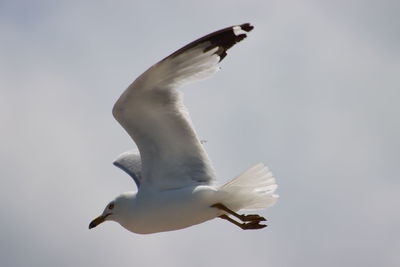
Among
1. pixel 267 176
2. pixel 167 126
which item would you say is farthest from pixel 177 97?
pixel 267 176

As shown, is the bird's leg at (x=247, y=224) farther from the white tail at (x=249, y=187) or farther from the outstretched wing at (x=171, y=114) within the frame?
the outstretched wing at (x=171, y=114)

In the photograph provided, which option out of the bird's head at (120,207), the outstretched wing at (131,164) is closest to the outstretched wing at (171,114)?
the bird's head at (120,207)

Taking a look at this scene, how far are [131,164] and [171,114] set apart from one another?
4.42 ft

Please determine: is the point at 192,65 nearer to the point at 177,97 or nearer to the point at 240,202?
the point at 177,97

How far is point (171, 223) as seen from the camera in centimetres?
1627

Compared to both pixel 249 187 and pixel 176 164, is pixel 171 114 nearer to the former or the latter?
pixel 176 164

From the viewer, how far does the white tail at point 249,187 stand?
53.6ft

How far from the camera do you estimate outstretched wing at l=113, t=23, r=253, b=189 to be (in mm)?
16109

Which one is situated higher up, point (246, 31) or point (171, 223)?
point (246, 31)

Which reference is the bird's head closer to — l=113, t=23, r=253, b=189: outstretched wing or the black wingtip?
l=113, t=23, r=253, b=189: outstretched wing

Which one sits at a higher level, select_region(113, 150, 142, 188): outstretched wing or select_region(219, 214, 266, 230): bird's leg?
select_region(113, 150, 142, 188): outstretched wing

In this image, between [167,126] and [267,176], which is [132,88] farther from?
[267,176]

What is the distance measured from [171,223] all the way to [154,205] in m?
0.28

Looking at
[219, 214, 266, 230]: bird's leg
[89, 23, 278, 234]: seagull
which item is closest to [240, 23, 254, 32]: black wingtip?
[89, 23, 278, 234]: seagull
